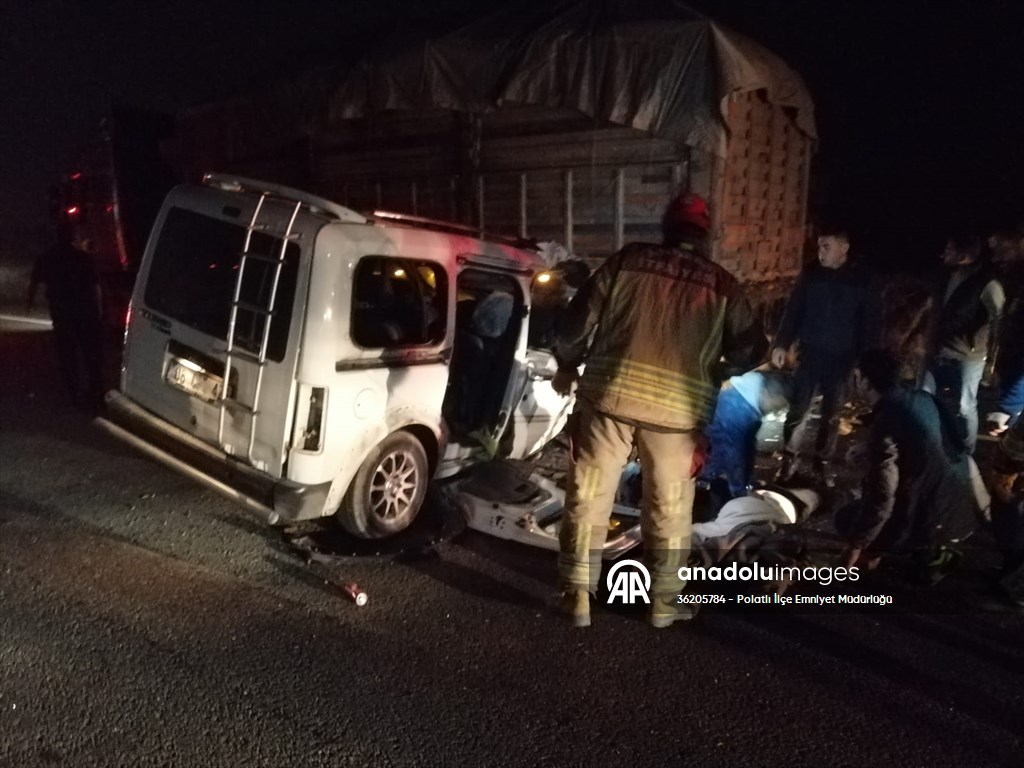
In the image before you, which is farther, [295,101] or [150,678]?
[295,101]

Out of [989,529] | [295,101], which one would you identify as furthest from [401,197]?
[989,529]

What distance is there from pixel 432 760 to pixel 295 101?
8547 millimetres

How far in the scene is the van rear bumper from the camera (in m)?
4.12

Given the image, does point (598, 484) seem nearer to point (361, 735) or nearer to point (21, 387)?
point (361, 735)

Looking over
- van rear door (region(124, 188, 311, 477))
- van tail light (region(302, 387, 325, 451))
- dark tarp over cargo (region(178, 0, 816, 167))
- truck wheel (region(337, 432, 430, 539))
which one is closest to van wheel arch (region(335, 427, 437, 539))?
truck wheel (region(337, 432, 430, 539))

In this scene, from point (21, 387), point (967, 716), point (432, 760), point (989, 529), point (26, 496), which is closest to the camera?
point (432, 760)

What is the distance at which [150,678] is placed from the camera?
Result: 10.8 ft

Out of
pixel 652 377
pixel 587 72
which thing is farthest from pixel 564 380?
pixel 587 72

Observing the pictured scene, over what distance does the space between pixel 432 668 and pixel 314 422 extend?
1.37 meters

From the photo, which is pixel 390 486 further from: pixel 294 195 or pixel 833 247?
pixel 833 247

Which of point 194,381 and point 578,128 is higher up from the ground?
point 578,128

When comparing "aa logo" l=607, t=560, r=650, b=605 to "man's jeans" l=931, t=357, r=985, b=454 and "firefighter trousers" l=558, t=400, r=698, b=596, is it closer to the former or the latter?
"firefighter trousers" l=558, t=400, r=698, b=596

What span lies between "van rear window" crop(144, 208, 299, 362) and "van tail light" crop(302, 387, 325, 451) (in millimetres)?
265

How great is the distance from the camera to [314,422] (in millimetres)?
4090
